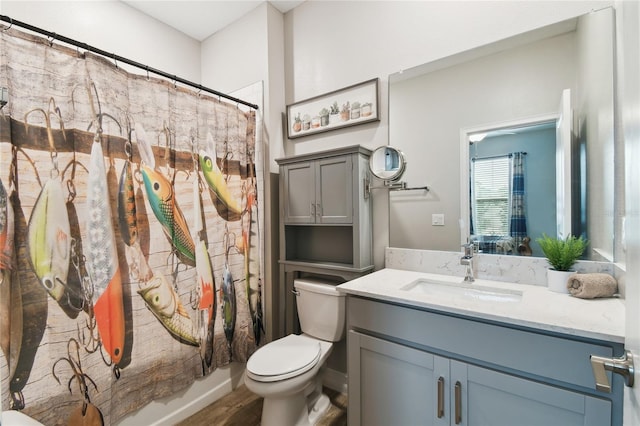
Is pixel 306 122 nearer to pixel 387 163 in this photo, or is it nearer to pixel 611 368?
pixel 387 163

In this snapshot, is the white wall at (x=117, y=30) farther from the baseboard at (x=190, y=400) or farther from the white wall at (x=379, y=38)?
the baseboard at (x=190, y=400)

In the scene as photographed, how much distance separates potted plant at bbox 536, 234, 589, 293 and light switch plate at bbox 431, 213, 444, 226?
0.50m

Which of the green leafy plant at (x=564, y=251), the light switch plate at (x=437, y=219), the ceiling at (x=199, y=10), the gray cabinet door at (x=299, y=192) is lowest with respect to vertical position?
the green leafy plant at (x=564, y=251)

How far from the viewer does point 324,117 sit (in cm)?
216

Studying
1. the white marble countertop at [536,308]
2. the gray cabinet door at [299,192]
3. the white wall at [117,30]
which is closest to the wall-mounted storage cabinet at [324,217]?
the gray cabinet door at [299,192]

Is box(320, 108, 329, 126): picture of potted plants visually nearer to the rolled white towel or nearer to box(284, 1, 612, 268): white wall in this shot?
box(284, 1, 612, 268): white wall

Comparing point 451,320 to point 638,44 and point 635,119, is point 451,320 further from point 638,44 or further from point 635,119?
point 638,44

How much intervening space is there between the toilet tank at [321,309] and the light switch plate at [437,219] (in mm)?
697

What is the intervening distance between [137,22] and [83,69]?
1.26m

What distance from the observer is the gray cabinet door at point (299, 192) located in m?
2.03

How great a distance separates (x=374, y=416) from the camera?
55.5 inches

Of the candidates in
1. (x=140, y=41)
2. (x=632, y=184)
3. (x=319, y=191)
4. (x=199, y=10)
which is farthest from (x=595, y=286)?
(x=140, y=41)

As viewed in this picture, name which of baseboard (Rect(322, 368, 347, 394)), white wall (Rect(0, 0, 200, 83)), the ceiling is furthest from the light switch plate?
white wall (Rect(0, 0, 200, 83))

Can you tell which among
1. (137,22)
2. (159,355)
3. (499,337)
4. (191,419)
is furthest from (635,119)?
(137,22)
